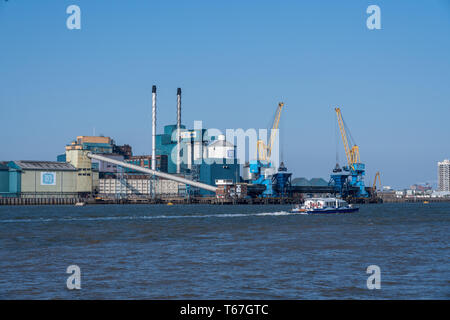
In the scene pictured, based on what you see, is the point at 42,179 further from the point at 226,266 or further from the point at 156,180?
the point at 226,266

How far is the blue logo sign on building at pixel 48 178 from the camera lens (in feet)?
535

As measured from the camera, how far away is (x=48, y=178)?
538 feet

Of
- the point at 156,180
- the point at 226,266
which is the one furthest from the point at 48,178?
the point at 226,266

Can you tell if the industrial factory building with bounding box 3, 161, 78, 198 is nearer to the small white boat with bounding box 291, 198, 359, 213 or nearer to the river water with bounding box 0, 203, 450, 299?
the small white boat with bounding box 291, 198, 359, 213

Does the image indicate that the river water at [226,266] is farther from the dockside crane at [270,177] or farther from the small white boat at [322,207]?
Answer: the dockside crane at [270,177]

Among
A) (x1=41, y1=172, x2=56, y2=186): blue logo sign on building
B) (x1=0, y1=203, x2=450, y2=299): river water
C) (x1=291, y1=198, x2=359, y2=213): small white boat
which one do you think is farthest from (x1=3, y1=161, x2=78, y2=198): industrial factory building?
(x1=0, y1=203, x2=450, y2=299): river water

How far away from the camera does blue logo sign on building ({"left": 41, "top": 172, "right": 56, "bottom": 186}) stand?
163 metres

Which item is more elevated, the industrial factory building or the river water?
the industrial factory building

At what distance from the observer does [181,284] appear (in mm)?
21547

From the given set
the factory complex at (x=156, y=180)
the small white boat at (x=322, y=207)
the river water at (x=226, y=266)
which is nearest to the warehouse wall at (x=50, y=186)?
the factory complex at (x=156, y=180)

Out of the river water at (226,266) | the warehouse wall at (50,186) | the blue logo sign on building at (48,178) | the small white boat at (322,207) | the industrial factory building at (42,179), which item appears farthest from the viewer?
the blue logo sign on building at (48,178)

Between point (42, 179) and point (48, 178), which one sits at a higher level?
point (48, 178)

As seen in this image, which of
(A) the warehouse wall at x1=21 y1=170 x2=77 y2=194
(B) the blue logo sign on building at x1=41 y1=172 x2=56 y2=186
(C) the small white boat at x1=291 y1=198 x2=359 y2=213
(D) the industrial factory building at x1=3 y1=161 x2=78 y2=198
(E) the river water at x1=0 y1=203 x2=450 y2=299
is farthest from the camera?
(B) the blue logo sign on building at x1=41 y1=172 x2=56 y2=186
